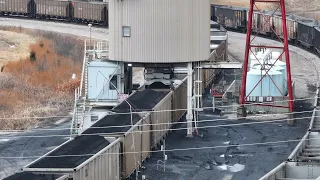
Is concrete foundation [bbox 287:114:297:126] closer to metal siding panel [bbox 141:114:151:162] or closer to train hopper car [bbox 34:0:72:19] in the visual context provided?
metal siding panel [bbox 141:114:151:162]

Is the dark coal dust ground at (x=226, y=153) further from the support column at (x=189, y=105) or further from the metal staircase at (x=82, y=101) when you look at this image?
the metal staircase at (x=82, y=101)

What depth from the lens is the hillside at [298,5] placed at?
10921 cm

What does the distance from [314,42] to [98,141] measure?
3858 cm

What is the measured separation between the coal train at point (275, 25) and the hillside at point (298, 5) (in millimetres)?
21263

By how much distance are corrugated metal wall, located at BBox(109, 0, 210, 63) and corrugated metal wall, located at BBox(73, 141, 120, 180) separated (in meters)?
12.3

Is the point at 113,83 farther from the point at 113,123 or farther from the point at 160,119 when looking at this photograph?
the point at 113,123

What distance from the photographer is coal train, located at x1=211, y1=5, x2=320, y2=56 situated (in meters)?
71.7

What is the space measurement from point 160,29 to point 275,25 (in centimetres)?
3286

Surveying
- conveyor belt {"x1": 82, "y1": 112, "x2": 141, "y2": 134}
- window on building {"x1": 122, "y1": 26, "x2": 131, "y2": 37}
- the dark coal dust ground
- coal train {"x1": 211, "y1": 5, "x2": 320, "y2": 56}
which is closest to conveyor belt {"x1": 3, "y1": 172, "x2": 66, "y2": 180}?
conveyor belt {"x1": 82, "y1": 112, "x2": 141, "y2": 134}

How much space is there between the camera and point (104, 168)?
34.7m

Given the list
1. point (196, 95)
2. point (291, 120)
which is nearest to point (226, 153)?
point (196, 95)

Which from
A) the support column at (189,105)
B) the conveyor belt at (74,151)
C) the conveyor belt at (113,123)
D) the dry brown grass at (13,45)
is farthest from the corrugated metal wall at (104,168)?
the dry brown grass at (13,45)

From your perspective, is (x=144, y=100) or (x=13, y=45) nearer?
(x=144, y=100)

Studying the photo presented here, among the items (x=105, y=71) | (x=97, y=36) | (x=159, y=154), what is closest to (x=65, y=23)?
(x=97, y=36)
